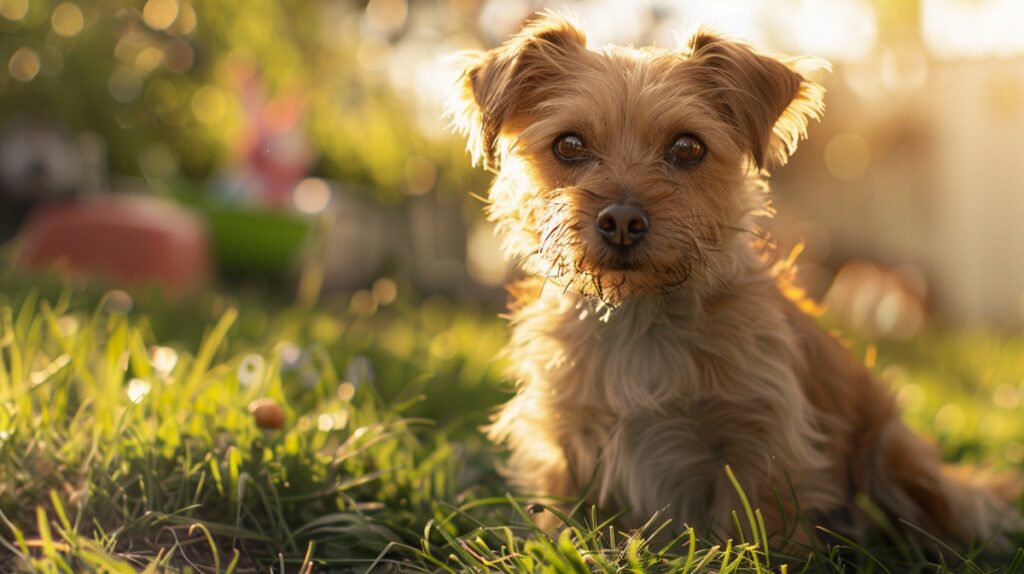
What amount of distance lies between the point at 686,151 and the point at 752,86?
Answer: 0.28m

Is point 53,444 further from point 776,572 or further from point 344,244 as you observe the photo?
point 344,244

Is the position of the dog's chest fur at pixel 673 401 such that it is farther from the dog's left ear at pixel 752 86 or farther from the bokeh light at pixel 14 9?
the bokeh light at pixel 14 9

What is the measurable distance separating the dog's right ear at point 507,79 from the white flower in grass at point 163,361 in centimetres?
137

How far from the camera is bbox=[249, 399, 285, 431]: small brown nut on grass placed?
3.18m

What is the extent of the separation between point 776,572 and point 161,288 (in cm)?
425

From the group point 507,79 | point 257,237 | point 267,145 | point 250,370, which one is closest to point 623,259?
point 507,79

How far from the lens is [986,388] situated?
6.31 meters

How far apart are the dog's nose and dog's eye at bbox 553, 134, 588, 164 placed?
339 millimetres

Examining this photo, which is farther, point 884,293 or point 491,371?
point 884,293

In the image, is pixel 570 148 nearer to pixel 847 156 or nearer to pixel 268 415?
pixel 268 415

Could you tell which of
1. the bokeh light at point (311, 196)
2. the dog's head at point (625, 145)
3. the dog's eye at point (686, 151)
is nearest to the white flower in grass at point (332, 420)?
the dog's head at point (625, 145)

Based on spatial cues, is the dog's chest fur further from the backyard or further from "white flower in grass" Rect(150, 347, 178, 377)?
"white flower in grass" Rect(150, 347, 178, 377)

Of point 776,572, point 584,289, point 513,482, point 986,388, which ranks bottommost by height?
point 986,388

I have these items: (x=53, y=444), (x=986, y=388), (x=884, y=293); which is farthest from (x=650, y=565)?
(x=884, y=293)
